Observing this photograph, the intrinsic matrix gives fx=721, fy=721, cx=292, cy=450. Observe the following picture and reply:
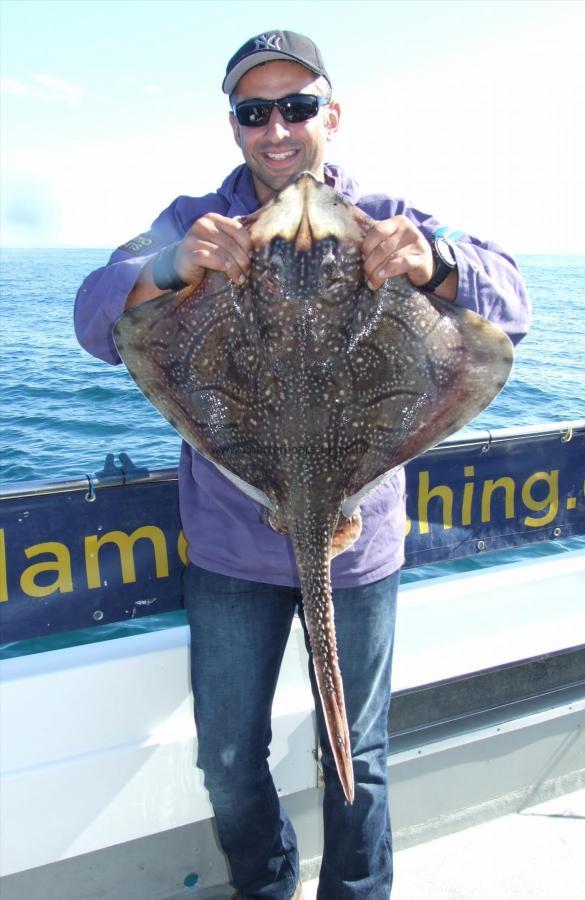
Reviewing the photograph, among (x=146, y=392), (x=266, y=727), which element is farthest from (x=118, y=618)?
(x=146, y=392)

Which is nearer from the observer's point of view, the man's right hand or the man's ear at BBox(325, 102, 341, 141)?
the man's right hand

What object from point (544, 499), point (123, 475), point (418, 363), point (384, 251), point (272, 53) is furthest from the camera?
point (544, 499)

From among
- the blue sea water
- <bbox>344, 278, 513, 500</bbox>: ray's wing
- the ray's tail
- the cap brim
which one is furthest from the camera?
the blue sea water

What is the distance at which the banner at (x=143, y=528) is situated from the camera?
297 centimetres

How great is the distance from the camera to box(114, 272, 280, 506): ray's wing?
6.38 ft

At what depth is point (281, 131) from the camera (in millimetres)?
2258

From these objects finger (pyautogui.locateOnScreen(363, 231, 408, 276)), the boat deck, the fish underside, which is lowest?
the boat deck

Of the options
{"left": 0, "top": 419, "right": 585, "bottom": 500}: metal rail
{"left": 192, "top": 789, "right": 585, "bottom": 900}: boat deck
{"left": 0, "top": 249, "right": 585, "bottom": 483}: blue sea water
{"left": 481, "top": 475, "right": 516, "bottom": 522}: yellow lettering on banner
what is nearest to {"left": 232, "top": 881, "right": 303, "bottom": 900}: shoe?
{"left": 192, "top": 789, "right": 585, "bottom": 900}: boat deck

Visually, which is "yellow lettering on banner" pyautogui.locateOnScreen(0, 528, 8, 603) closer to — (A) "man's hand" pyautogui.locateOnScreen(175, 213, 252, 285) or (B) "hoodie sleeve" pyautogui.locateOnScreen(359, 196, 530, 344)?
(A) "man's hand" pyautogui.locateOnScreen(175, 213, 252, 285)

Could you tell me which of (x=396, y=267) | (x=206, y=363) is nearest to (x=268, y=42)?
(x=396, y=267)

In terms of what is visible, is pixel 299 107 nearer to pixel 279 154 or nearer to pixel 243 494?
pixel 279 154

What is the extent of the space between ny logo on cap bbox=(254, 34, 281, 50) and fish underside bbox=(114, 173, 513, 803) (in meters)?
0.71

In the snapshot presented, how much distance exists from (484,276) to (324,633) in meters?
1.13

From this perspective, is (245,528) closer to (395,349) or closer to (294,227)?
(395,349)
